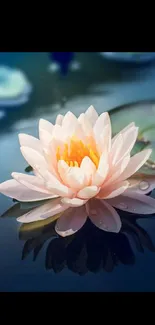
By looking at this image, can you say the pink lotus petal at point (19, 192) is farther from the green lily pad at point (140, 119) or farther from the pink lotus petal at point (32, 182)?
the green lily pad at point (140, 119)

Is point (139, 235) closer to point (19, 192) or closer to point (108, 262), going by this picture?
point (108, 262)

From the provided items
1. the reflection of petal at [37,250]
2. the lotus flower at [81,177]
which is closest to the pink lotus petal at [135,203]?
the lotus flower at [81,177]

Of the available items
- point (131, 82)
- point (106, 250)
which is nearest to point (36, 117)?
point (131, 82)

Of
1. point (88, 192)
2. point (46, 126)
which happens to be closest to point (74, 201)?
point (88, 192)

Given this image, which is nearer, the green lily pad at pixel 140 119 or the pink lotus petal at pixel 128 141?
the pink lotus petal at pixel 128 141

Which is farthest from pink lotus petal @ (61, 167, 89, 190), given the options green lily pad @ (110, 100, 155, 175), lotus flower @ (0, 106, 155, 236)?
green lily pad @ (110, 100, 155, 175)

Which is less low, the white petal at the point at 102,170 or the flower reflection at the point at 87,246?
the white petal at the point at 102,170
